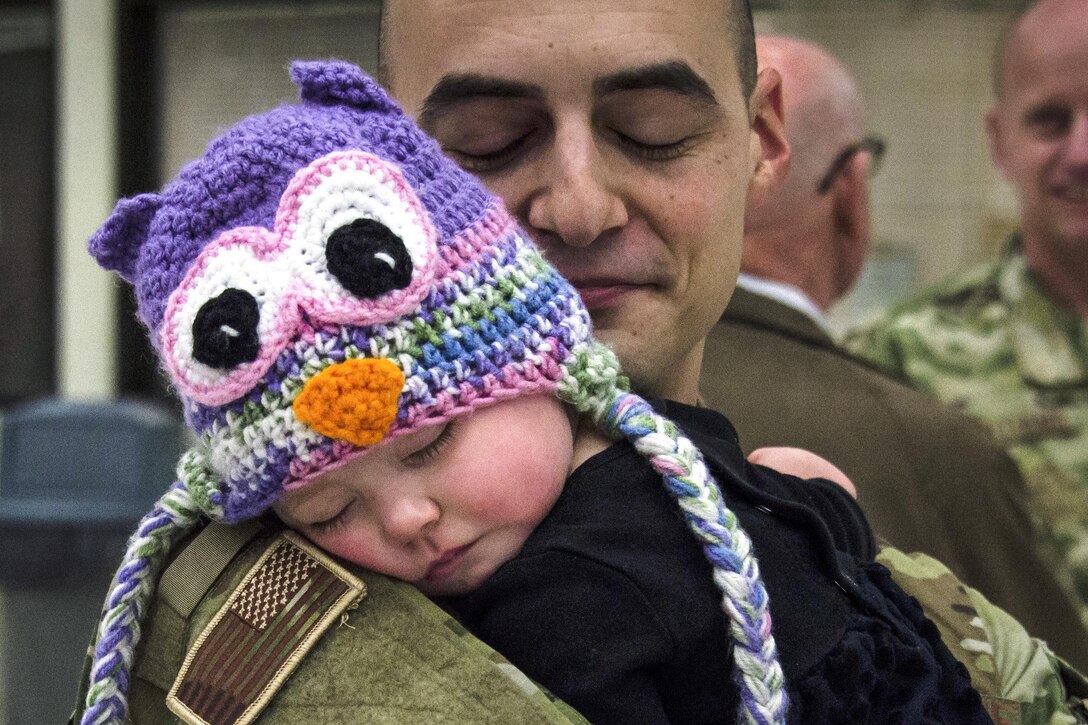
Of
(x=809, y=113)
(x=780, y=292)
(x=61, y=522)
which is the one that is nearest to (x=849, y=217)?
(x=809, y=113)

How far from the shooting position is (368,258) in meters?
1.31

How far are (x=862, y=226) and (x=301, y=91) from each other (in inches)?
91.7

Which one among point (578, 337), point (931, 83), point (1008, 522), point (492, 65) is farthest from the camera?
point (931, 83)

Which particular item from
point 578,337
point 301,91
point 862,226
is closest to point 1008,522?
point 862,226

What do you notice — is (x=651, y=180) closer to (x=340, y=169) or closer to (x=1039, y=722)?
(x=340, y=169)

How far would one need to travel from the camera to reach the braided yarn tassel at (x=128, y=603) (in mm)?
1432

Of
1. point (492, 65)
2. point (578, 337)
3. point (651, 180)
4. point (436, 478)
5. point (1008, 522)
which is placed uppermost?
point (492, 65)

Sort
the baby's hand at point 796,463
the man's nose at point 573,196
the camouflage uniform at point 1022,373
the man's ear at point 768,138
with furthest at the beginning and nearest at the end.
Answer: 1. the camouflage uniform at point 1022,373
2. the man's ear at point 768,138
3. the baby's hand at point 796,463
4. the man's nose at point 573,196

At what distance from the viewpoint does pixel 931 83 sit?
608cm

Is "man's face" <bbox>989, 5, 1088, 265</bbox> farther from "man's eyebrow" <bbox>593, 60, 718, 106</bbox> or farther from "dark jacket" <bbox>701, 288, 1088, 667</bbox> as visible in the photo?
"man's eyebrow" <bbox>593, 60, 718, 106</bbox>

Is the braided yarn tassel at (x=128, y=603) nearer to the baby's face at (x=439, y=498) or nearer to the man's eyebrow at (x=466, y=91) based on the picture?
the baby's face at (x=439, y=498)

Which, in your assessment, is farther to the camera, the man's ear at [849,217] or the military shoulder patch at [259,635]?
the man's ear at [849,217]

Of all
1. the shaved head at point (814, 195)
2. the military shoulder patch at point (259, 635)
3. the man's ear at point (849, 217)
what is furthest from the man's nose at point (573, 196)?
the man's ear at point (849, 217)

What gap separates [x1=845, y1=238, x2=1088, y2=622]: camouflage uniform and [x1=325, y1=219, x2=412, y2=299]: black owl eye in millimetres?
2752
